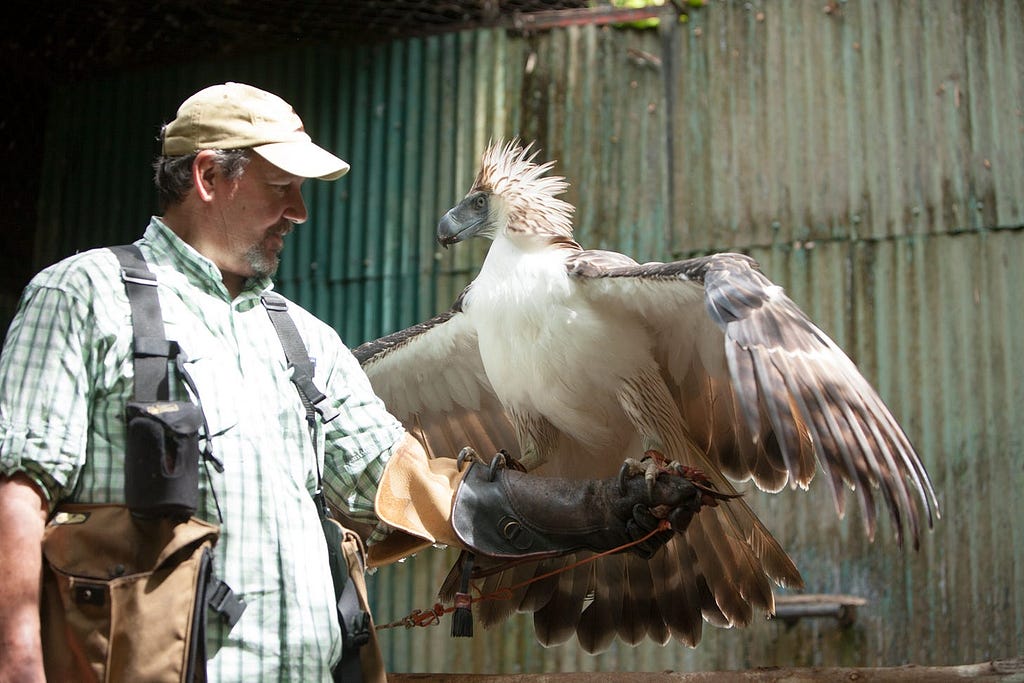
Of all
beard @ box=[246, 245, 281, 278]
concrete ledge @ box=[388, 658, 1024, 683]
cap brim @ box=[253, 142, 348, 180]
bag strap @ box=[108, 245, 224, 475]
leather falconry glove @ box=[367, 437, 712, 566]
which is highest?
cap brim @ box=[253, 142, 348, 180]

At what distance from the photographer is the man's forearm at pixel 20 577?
7.03 ft

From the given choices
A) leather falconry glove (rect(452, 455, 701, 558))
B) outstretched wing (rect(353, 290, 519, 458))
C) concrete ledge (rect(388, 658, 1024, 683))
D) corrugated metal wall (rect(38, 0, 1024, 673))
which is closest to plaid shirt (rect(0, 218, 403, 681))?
leather falconry glove (rect(452, 455, 701, 558))

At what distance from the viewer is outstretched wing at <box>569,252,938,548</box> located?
3.07 meters

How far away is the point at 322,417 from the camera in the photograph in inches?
112

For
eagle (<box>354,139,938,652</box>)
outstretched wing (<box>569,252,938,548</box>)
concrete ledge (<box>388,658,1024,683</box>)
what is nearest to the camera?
outstretched wing (<box>569,252,938,548</box>)

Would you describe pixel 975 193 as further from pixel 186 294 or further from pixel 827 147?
Answer: pixel 186 294

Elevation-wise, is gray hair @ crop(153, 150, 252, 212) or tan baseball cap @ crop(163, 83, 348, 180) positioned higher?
tan baseball cap @ crop(163, 83, 348, 180)

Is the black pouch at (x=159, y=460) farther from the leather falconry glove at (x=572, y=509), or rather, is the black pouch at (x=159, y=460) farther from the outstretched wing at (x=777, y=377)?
the outstretched wing at (x=777, y=377)

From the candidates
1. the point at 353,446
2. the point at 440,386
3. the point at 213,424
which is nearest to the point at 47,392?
the point at 213,424

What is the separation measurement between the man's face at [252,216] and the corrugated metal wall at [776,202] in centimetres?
417

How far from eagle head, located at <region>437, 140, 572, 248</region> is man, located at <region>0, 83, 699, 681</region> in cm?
160

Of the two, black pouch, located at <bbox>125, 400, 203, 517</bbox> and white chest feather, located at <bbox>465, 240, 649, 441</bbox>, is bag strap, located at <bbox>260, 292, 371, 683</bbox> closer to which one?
black pouch, located at <bbox>125, 400, 203, 517</bbox>

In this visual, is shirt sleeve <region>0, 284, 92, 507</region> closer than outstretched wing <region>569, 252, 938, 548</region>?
Yes

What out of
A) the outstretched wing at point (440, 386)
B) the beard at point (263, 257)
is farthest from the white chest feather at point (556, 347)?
the beard at point (263, 257)
